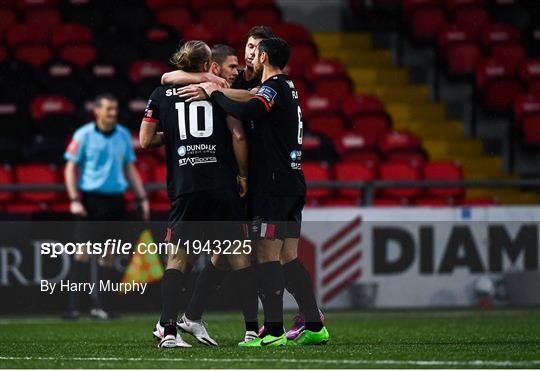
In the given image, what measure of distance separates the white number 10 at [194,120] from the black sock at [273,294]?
3.00ft

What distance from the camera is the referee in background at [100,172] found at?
11383 millimetres

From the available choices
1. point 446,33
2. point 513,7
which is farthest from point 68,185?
point 513,7

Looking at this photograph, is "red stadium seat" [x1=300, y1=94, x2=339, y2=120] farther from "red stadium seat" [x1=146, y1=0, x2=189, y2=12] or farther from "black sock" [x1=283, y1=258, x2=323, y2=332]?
"black sock" [x1=283, y1=258, x2=323, y2=332]

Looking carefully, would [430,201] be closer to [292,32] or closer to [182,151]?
[292,32]

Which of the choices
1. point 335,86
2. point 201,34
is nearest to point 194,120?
point 201,34

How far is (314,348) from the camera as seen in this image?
310 inches

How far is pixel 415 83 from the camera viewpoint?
18.4 metres

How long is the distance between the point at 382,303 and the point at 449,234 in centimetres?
96

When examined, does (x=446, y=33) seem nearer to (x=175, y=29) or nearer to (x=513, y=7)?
(x=513, y=7)

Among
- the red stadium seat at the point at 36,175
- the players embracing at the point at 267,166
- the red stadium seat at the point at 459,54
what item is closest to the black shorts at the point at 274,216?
the players embracing at the point at 267,166

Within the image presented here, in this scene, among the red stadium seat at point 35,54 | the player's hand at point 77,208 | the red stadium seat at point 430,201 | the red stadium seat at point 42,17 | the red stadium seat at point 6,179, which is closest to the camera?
the player's hand at point 77,208

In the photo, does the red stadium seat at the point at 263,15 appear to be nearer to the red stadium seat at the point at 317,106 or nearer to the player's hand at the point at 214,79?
the red stadium seat at the point at 317,106

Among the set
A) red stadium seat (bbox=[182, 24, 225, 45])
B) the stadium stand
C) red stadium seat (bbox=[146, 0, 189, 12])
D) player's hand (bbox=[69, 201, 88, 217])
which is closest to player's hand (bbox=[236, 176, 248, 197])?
player's hand (bbox=[69, 201, 88, 217])

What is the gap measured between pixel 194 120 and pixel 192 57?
0.41m
